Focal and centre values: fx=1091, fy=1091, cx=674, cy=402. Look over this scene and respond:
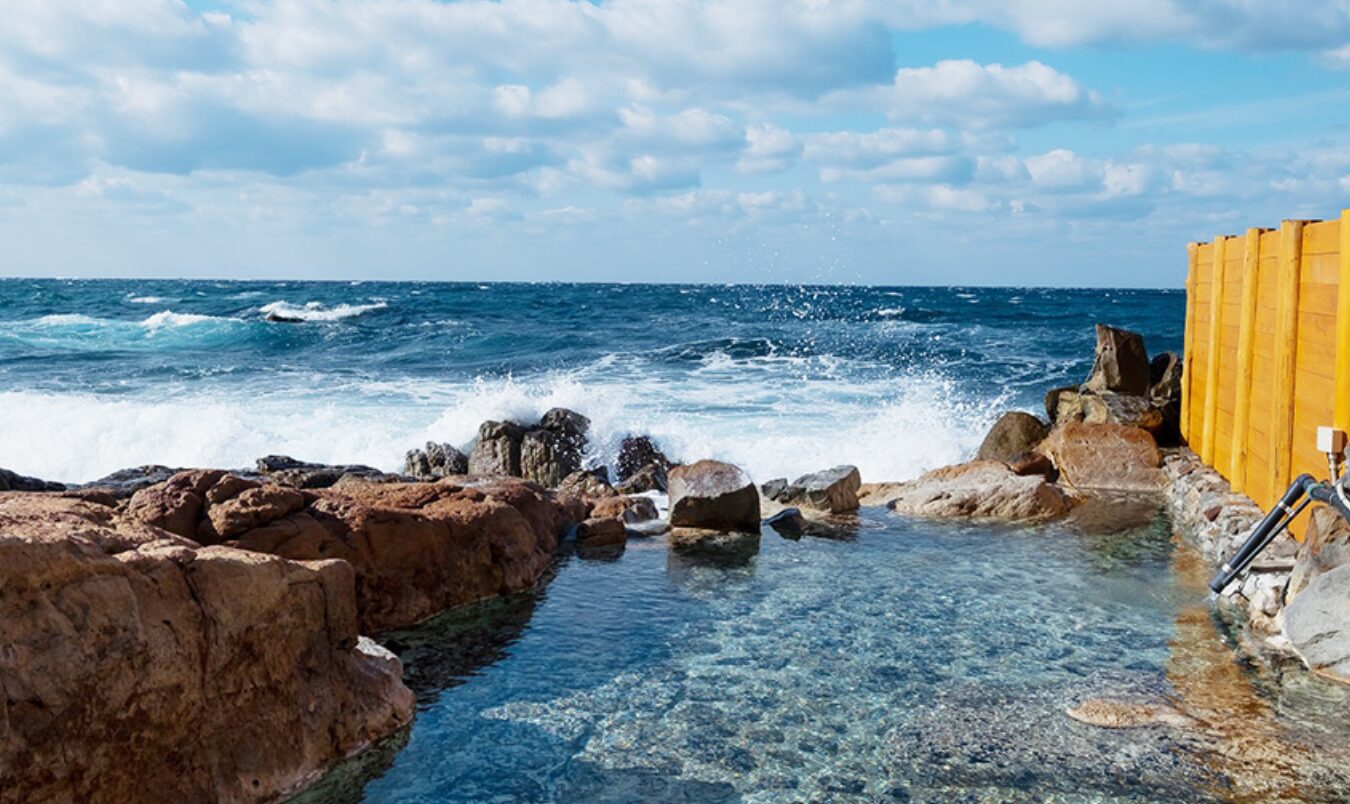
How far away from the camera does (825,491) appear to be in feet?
42.3

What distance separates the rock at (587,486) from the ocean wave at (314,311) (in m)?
34.4

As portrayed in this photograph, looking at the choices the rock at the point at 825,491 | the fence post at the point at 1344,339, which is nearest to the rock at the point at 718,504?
the rock at the point at 825,491

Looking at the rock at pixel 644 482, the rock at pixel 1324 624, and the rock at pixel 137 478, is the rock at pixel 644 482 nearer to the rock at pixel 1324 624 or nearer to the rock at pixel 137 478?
the rock at pixel 137 478

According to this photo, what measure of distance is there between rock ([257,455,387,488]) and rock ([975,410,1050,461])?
337 inches

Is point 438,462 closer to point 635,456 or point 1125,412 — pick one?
point 635,456

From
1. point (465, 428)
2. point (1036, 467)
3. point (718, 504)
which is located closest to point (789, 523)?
point (718, 504)

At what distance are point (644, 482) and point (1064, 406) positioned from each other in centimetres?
681

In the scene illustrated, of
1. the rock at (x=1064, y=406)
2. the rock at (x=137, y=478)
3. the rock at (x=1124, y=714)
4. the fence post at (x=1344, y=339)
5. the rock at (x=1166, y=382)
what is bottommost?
→ the rock at (x=1124, y=714)

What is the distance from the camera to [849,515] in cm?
1280

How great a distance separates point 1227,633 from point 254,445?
14710 mm

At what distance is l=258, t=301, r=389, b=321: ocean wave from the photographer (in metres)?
47.4

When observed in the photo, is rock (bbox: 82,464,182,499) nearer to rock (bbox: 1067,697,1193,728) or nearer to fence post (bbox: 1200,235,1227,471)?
rock (bbox: 1067,697,1193,728)

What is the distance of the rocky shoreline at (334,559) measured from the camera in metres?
4.63

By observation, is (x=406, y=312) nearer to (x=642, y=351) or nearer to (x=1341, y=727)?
(x=642, y=351)
